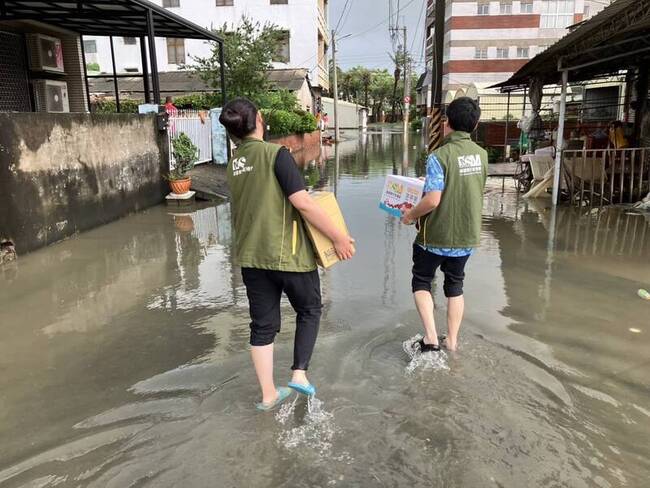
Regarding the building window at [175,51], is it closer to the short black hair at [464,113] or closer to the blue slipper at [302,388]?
→ the short black hair at [464,113]

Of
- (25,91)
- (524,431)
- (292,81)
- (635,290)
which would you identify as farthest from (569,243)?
(292,81)

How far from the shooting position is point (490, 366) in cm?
378

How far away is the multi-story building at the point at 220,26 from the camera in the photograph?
109 ft

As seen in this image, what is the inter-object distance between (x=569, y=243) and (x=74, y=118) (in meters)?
7.30

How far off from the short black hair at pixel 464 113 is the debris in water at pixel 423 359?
1.58m

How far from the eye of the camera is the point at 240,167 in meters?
2.87

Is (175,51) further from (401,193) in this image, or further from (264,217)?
(264,217)

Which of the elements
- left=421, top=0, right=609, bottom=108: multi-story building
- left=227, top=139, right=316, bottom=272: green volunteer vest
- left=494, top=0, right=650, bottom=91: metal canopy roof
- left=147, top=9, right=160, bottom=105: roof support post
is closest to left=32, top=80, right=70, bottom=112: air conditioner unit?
left=147, top=9, right=160, bottom=105: roof support post

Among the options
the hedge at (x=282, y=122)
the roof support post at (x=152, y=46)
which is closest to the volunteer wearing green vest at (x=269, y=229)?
the roof support post at (x=152, y=46)

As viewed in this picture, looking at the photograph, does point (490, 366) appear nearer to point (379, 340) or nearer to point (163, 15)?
point (379, 340)

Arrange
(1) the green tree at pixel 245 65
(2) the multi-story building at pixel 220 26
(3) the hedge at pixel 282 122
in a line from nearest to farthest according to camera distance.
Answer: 1. (3) the hedge at pixel 282 122
2. (1) the green tree at pixel 245 65
3. (2) the multi-story building at pixel 220 26

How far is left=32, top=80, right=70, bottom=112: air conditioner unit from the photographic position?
40.6 ft

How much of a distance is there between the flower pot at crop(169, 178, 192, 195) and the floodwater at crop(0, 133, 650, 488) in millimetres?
4433

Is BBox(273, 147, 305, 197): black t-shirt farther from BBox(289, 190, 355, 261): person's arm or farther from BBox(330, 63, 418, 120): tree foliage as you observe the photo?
BBox(330, 63, 418, 120): tree foliage
